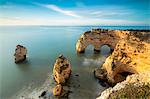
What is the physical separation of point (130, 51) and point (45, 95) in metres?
9.23

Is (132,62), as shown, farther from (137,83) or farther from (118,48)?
(137,83)

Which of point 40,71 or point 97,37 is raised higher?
point 97,37

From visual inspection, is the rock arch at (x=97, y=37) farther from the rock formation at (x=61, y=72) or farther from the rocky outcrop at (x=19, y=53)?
the rock formation at (x=61, y=72)

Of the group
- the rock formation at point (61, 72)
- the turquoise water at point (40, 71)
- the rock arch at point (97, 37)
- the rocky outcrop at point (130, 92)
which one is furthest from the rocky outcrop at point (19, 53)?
the rocky outcrop at point (130, 92)

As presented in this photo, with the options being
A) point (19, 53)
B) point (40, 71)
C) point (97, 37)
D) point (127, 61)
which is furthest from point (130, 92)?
point (97, 37)

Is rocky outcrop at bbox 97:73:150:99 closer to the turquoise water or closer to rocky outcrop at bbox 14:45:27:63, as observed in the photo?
the turquoise water

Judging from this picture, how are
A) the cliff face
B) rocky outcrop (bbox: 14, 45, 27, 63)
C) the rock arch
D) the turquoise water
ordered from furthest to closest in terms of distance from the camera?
the rock arch, rocky outcrop (bbox: 14, 45, 27, 63), the turquoise water, the cliff face

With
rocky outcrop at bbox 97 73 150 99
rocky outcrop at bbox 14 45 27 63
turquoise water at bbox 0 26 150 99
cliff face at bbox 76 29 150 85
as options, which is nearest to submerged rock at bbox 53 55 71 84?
turquoise water at bbox 0 26 150 99

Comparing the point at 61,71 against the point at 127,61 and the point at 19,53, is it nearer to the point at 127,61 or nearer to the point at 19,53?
the point at 127,61

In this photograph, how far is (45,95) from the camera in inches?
784

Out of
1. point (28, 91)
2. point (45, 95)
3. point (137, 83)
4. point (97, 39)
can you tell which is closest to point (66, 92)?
point (45, 95)

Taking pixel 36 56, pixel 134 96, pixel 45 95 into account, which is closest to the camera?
pixel 134 96

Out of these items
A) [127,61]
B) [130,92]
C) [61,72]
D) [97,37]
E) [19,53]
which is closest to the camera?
[130,92]

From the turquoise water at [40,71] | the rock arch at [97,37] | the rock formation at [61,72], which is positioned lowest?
the turquoise water at [40,71]
